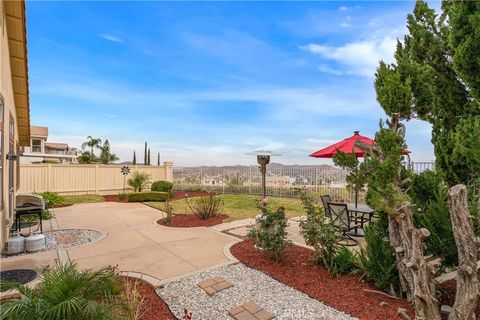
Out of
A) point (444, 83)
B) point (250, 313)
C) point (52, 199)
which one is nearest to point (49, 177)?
point (52, 199)

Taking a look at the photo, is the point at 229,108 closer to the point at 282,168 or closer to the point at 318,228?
the point at 282,168

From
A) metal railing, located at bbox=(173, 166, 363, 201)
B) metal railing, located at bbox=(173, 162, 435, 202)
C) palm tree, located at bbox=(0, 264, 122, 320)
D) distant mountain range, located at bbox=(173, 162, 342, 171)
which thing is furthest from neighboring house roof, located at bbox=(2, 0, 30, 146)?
metal railing, located at bbox=(173, 166, 363, 201)

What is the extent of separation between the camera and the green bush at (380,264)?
10.3 feet

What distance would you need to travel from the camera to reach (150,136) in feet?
76.4

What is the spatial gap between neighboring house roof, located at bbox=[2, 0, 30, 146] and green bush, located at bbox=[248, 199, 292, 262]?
620cm

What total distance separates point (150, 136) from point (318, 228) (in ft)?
72.0

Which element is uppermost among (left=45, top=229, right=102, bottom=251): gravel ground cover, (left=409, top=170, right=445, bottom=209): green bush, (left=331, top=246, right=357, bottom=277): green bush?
(left=409, top=170, right=445, bottom=209): green bush

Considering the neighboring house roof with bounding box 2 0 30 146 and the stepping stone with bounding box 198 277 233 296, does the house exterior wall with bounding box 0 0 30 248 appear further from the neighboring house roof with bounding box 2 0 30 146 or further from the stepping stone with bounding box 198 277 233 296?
the stepping stone with bounding box 198 277 233 296

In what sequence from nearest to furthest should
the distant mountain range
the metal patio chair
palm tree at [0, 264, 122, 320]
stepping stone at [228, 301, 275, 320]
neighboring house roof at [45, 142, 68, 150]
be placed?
1. palm tree at [0, 264, 122, 320]
2. stepping stone at [228, 301, 275, 320]
3. the metal patio chair
4. the distant mountain range
5. neighboring house roof at [45, 142, 68, 150]

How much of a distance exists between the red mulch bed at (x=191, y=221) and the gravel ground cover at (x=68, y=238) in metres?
1.91

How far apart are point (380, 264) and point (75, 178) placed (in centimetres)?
1600

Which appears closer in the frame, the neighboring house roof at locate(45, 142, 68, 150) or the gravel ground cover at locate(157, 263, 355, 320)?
the gravel ground cover at locate(157, 263, 355, 320)

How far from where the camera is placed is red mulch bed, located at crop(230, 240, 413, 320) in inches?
114

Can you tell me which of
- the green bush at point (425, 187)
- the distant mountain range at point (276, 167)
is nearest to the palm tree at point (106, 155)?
the distant mountain range at point (276, 167)
